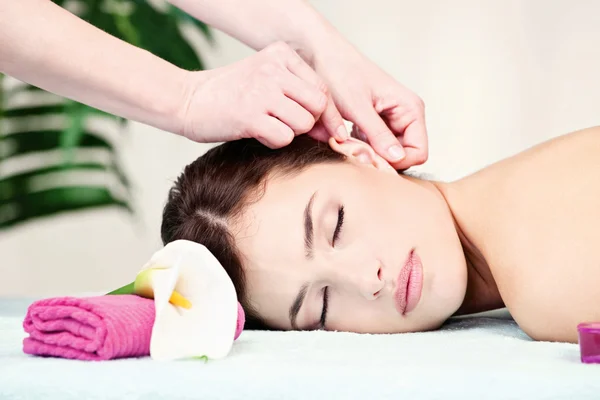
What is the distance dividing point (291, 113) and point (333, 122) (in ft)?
0.52

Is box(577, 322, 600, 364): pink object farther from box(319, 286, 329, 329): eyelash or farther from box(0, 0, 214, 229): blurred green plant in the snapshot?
→ box(0, 0, 214, 229): blurred green plant

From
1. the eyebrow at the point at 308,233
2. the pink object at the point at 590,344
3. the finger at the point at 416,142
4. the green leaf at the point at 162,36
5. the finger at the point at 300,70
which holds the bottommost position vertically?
the pink object at the point at 590,344

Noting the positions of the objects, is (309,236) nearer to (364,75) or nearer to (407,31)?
(364,75)

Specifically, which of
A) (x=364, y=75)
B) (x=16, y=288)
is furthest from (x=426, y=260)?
(x=16, y=288)

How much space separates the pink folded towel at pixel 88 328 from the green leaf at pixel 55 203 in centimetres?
216

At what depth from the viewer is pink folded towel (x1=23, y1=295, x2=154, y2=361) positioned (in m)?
0.95

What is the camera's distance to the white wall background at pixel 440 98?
9.94 ft

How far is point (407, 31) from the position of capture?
10.6 ft

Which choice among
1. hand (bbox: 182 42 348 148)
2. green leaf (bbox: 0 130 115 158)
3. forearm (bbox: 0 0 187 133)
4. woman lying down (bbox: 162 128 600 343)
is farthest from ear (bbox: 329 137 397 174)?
green leaf (bbox: 0 130 115 158)

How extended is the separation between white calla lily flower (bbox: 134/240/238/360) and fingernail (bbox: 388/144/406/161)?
651mm

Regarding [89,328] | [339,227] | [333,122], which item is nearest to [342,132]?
[333,122]

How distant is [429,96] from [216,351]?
2.42m

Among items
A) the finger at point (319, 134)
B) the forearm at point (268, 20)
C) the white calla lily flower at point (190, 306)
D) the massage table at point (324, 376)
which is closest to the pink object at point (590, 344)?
the massage table at point (324, 376)

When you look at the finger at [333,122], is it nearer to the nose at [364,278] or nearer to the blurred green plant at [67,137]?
the nose at [364,278]
